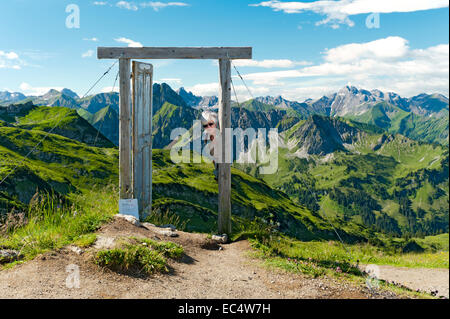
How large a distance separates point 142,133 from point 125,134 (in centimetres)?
82

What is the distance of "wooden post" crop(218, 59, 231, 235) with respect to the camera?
12625 millimetres

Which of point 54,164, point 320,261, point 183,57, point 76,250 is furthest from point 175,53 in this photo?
point 54,164

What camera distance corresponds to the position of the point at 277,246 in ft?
37.8

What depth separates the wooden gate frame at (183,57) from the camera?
12.6 metres

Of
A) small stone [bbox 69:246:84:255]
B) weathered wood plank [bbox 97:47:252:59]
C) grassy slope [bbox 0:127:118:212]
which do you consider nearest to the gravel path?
small stone [bbox 69:246:84:255]

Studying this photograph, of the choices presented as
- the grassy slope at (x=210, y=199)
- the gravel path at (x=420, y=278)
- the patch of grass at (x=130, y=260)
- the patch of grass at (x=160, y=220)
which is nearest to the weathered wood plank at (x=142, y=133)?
the patch of grass at (x=160, y=220)

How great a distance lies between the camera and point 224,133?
1270 cm

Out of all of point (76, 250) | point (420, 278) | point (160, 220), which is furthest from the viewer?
point (160, 220)

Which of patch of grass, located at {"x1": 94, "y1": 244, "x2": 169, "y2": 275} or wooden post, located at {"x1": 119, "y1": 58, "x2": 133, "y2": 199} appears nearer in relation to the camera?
patch of grass, located at {"x1": 94, "y1": 244, "x2": 169, "y2": 275}

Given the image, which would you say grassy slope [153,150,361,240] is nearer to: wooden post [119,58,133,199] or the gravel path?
wooden post [119,58,133,199]

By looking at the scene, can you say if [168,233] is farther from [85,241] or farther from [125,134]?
[125,134]

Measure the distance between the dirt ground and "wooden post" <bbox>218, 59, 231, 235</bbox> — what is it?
3511 millimetres

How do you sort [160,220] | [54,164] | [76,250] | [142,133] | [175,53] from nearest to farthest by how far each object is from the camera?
1. [76,250]
2. [175,53]
3. [142,133]
4. [160,220]
5. [54,164]
